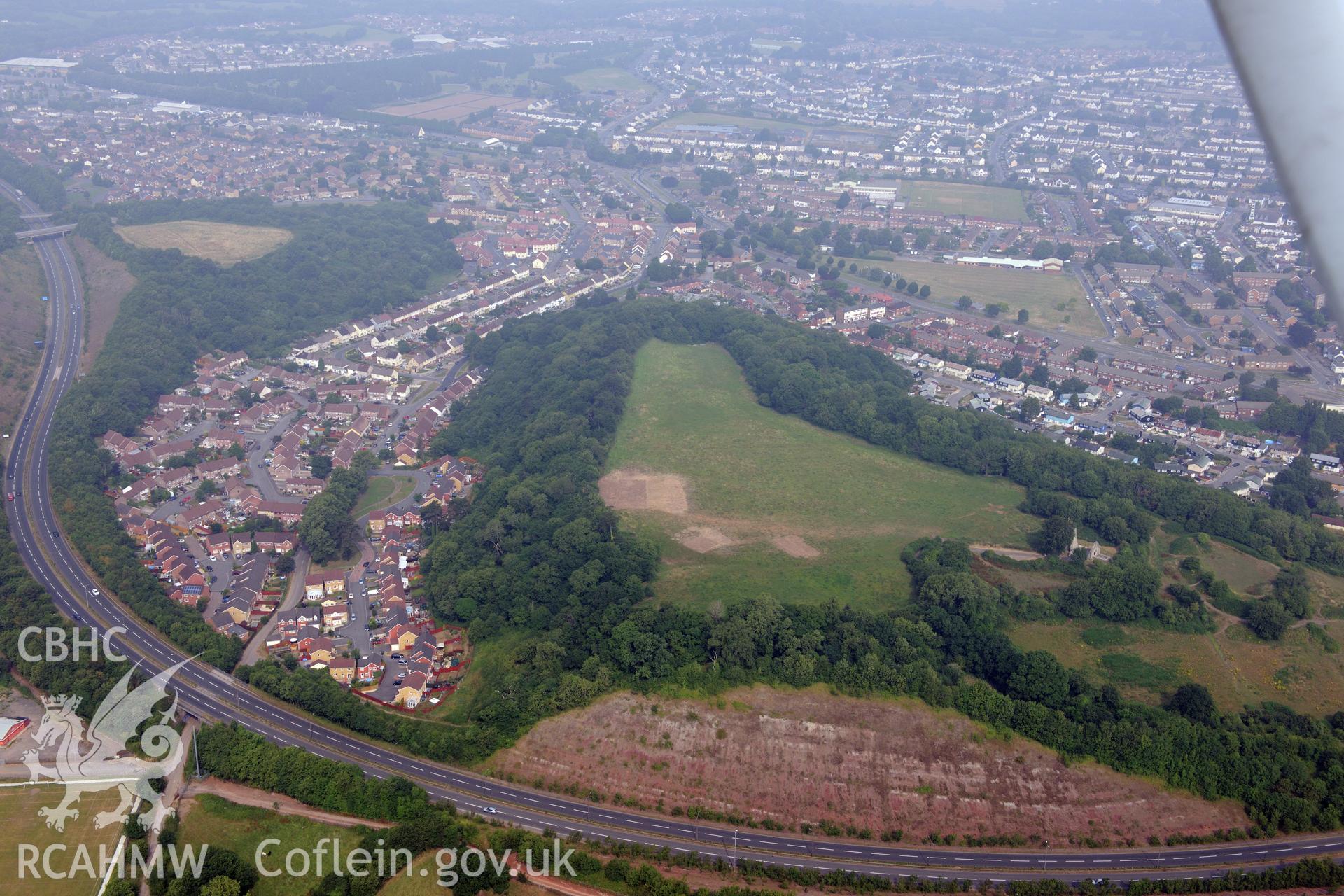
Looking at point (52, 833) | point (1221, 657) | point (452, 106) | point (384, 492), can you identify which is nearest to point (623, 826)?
point (52, 833)

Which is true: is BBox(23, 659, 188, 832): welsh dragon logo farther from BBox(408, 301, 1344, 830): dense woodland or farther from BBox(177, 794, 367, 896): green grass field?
BBox(408, 301, 1344, 830): dense woodland

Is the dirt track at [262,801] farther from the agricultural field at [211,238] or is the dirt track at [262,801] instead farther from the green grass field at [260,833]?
the agricultural field at [211,238]

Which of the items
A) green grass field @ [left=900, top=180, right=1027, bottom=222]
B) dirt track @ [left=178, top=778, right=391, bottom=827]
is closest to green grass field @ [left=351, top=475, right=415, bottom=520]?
dirt track @ [left=178, top=778, right=391, bottom=827]

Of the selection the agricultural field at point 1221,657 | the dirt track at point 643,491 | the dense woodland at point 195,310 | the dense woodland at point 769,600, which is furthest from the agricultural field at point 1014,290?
the dense woodland at point 195,310

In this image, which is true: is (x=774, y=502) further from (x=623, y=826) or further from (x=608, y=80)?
(x=608, y=80)

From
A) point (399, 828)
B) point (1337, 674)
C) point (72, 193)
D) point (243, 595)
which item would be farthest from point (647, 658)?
point (72, 193)
